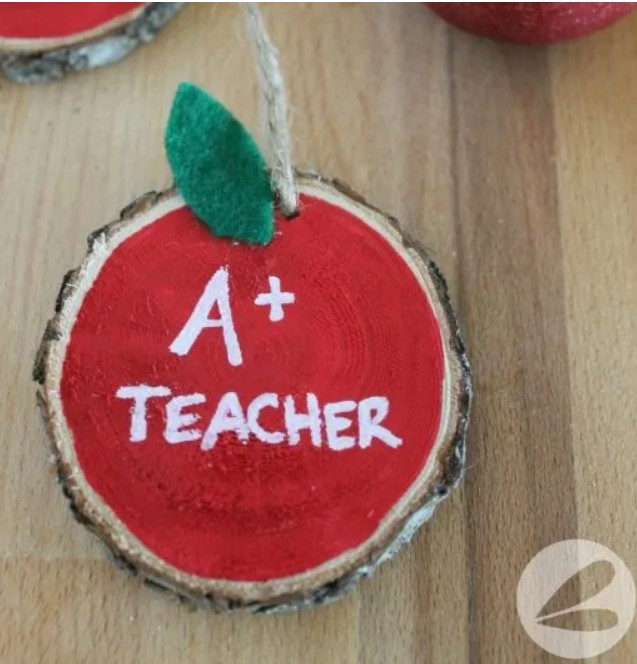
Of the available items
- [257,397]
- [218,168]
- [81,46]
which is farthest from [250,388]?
[81,46]

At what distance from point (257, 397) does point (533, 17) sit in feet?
1.50

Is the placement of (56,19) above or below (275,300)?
above

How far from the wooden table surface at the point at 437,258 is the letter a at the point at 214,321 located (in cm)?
17

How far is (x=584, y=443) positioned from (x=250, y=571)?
0.33 m

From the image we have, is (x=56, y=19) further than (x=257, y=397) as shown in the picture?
Yes

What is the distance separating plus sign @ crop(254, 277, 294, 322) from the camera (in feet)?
2.59

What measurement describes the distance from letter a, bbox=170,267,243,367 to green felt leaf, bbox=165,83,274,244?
43mm

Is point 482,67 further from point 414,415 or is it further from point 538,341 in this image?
point 414,415

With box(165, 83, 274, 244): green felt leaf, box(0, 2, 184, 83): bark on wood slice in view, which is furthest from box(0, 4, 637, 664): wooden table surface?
box(165, 83, 274, 244): green felt leaf

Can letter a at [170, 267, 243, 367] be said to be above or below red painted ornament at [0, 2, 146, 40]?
below

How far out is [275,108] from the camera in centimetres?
76

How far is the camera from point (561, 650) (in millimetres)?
794

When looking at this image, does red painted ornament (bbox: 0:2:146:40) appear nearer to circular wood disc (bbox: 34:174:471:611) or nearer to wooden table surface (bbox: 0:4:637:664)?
wooden table surface (bbox: 0:4:637:664)

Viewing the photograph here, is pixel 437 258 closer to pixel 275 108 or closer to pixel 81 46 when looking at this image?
pixel 275 108
